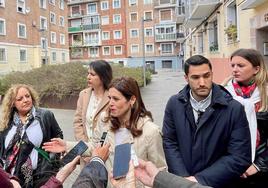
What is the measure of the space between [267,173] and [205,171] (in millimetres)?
714

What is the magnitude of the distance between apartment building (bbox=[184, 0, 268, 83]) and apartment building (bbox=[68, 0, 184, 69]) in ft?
105

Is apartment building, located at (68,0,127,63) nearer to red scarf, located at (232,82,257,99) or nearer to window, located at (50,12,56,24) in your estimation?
window, located at (50,12,56,24)

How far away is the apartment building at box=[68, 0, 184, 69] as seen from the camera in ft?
184

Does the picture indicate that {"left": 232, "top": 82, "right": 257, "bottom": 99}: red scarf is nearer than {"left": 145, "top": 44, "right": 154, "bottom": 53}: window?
Yes

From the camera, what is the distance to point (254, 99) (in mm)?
2971

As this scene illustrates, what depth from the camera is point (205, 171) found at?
8.16 feet

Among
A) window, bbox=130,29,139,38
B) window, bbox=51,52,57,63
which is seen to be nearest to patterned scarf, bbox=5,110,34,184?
window, bbox=51,52,57,63

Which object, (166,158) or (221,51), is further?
(221,51)

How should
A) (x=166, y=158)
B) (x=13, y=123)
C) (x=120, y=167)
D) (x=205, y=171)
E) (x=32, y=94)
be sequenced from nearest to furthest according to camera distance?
(x=120, y=167)
(x=205, y=171)
(x=166, y=158)
(x=13, y=123)
(x=32, y=94)

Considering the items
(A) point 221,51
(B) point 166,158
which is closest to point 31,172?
(B) point 166,158

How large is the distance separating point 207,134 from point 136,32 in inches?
2161

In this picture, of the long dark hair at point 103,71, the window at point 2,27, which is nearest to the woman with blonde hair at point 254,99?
the long dark hair at point 103,71

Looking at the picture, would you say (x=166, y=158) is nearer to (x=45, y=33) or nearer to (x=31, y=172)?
(x=31, y=172)

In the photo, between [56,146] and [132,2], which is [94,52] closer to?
[132,2]
